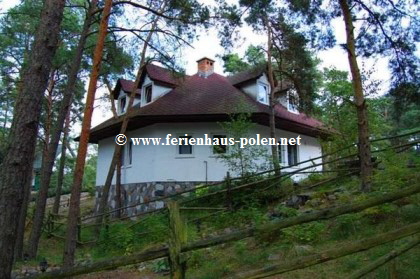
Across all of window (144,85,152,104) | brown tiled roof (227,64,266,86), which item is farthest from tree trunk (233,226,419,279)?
window (144,85,152,104)

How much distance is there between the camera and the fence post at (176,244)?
3.26m

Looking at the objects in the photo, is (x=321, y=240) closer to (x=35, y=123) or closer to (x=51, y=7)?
(x=35, y=123)

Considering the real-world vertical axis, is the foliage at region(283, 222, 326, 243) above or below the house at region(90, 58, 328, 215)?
below

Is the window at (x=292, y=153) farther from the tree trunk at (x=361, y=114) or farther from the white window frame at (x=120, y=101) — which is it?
the tree trunk at (x=361, y=114)

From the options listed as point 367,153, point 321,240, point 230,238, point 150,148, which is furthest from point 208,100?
point 230,238

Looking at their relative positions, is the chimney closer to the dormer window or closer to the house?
the house

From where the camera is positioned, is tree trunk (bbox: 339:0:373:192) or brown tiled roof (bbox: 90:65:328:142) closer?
tree trunk (bbox: 339:0:373:192)

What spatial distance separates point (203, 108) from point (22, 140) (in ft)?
33.2

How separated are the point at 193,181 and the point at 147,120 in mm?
3066

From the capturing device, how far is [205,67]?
61.1 ft

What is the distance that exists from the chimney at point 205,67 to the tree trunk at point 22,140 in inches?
540

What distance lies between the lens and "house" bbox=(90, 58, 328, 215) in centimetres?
1418

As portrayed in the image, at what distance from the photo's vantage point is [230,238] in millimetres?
3125

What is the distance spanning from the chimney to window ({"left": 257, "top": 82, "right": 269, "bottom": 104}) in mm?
3372
